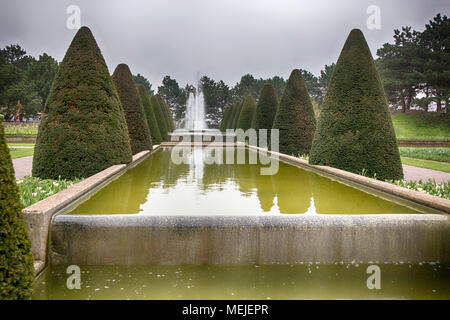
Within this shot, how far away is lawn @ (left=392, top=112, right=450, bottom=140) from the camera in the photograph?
35625 millimetres

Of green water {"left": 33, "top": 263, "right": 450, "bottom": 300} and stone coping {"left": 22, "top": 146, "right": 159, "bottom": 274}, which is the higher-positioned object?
stone coping {"left": 22, "top": 146, "right": 159, "bottom": 274}

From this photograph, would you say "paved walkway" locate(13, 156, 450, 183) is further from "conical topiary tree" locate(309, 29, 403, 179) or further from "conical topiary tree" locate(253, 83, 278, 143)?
"conical topiary tree" locate(253, 83, 278, 143)

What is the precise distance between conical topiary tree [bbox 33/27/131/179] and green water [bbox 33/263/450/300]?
4.13m

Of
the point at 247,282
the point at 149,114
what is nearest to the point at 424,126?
the point at 149,114

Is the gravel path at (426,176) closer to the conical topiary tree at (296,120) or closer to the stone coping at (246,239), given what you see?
the conical topiary tree at (296,120)

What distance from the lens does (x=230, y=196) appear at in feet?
Result: 18.9

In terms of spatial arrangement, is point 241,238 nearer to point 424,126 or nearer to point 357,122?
point 357,122

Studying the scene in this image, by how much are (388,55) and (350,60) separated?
36.5 metres

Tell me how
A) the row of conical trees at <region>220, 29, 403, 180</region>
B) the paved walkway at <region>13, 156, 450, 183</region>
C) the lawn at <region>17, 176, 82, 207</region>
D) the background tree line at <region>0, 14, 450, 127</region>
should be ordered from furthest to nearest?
the background tree line at <region>0, 14, 450, 127</region>, the paved walkway at <region>13, 156, 450, 183</region>, the row of conical trees at <region>220, 29, 403, 180</region>, the lawn at <region>17, 176, 82, 207</region>

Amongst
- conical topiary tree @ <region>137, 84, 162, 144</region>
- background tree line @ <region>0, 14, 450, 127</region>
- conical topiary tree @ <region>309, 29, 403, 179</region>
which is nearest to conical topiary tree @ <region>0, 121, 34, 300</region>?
conical topiary tree @ <region>309, 29, 403, 179</region>

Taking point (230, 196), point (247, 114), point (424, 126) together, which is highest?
point (247, 114)

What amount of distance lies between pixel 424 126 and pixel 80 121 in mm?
37620

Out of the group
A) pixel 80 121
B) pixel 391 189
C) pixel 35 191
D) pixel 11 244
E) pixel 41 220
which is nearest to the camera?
pixel 11 244

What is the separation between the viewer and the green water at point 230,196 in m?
4.68
